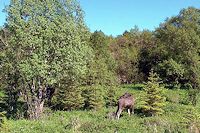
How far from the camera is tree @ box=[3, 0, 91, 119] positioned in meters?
29.2

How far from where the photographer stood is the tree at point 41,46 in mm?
29234

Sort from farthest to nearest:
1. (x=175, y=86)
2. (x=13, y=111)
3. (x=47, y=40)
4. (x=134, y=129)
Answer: (x=175, y=86) < (x=13, y=111) < (x=47, y=40) < (x=134, y=129)

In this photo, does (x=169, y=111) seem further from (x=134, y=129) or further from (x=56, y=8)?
(x=56, y=8)

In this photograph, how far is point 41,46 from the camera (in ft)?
96.8

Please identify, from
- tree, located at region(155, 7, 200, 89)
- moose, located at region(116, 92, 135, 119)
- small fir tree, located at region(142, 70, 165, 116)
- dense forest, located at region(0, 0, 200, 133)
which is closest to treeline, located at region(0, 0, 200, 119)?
dense forest, located at region(0, 0, 200, 133)

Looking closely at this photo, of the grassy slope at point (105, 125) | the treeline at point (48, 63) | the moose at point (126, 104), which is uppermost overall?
the treeline at point (48, 63)

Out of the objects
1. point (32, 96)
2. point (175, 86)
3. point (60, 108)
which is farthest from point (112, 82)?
point (175, 86)

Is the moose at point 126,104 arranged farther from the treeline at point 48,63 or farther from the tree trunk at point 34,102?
the tree trunk at point 34,102

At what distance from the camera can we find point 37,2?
30.0m

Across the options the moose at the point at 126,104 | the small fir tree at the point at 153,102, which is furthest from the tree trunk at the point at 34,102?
the small fir tree at the point at 153,102

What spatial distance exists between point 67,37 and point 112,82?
9012mm

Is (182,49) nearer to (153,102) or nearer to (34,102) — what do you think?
(153,102)

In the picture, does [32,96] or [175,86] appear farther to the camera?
[175,86]

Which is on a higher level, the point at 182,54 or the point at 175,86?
the point at 182,54
